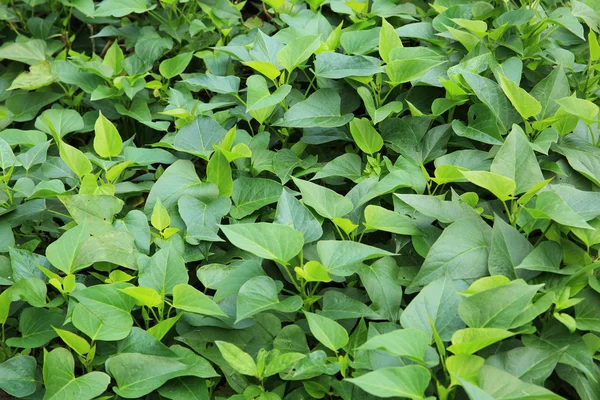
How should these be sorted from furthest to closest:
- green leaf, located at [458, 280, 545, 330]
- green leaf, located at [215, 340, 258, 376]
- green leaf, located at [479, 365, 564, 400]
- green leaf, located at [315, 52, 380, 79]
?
green leaf, located at [315, 52, 380, 79]
green leaf, located at [215, 340, 258, 376]
green leaf, located at [458, 280, 545, 330]
green leaf, located at [479, 365, 564, 400]

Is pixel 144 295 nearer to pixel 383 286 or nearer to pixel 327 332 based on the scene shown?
pixel 327 332

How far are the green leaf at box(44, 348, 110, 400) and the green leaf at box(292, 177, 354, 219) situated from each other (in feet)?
2.05

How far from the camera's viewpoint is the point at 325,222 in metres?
1.66

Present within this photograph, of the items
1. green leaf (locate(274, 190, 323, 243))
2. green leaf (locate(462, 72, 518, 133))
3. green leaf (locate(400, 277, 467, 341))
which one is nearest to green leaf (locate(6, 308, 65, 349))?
green leaf (locate(274, 190, 323, 243))

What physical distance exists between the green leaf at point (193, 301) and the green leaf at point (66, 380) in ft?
0.71

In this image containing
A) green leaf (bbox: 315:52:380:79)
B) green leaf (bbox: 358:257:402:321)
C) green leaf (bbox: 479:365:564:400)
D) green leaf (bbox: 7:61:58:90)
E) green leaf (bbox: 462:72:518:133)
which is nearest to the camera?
green leaf (bbox: 479:365:564:400)

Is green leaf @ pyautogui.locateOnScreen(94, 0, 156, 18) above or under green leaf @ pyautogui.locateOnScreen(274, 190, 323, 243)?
above

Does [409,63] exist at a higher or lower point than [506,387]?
higher

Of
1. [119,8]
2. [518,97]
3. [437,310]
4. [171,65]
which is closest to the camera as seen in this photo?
[437,310]

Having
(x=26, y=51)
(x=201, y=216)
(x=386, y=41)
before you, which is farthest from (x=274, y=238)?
(x=26, y=51)

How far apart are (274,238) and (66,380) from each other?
55cm

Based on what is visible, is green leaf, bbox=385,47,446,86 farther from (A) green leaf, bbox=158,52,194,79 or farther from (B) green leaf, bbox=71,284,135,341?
(B) green leaf, bbox=71,284,135,341

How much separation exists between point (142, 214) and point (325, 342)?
64 centimetres

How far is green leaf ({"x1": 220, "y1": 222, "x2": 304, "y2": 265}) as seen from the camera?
1.41 meters
